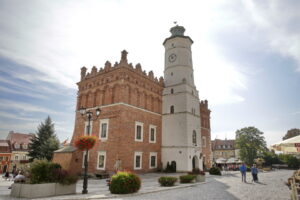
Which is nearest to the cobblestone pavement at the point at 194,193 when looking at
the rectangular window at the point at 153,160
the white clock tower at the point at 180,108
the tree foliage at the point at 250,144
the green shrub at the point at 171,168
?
the rectangular window at the point at 153,160

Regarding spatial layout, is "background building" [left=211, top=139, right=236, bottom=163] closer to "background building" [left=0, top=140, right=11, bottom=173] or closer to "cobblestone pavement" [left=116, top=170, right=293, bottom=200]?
"cobblestone pavement" [left=116, top=170, right=293, bottom=200]

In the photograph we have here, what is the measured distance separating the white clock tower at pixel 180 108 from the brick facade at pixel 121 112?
1401mm

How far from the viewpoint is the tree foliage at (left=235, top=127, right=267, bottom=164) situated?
43.2 metres

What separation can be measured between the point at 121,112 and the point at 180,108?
929 centimetres

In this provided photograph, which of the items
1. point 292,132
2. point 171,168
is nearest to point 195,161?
point 171,168

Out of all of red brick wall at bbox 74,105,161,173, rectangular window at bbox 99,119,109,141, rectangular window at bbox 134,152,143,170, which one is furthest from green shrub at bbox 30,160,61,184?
rectangular window at bbox 134,152,143,170

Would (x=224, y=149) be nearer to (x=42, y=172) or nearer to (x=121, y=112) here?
(x=121, y=112)

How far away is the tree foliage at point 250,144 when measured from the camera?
4325cm

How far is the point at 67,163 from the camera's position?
64.1ft

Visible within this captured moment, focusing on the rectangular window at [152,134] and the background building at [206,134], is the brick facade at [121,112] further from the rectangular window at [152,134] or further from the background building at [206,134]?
the background building at [206,134]

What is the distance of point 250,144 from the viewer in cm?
4381

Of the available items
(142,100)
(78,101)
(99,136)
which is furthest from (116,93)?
(78,101)

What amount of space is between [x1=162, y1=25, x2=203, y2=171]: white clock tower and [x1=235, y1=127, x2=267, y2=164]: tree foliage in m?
20.1

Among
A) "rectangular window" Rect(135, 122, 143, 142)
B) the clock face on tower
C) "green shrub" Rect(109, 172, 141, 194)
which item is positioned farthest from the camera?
the clock face on tower
